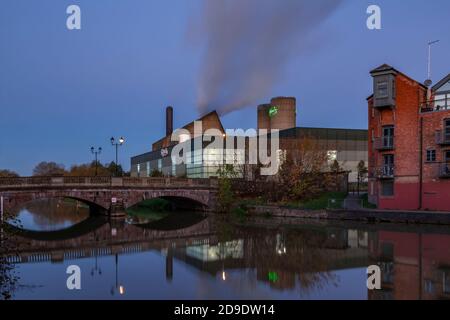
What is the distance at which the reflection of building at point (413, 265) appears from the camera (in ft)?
51.1

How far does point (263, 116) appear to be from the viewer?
360ft

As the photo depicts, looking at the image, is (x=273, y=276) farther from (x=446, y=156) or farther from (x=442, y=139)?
(x=446, y=156)

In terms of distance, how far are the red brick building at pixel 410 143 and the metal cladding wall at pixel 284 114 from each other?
58547mm

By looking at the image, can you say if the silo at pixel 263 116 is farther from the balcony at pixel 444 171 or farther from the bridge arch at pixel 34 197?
the balcony at pixel 444 171

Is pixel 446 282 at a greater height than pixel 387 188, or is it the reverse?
pixel 387 188

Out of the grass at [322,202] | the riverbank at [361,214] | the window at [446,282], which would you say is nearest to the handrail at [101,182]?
the riverbank at [361,214]

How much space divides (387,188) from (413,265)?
24890mm

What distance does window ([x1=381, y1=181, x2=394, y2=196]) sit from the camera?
4416cm

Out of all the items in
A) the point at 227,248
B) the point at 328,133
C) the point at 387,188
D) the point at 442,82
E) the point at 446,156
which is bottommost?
the point at 227,248

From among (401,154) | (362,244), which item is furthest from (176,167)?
(362,244)

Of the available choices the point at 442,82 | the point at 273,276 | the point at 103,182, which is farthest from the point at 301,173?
the point at 273,276

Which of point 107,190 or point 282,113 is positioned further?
point 282,113

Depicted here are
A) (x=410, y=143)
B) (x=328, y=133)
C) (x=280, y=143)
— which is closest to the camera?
(x=410, y=143)
